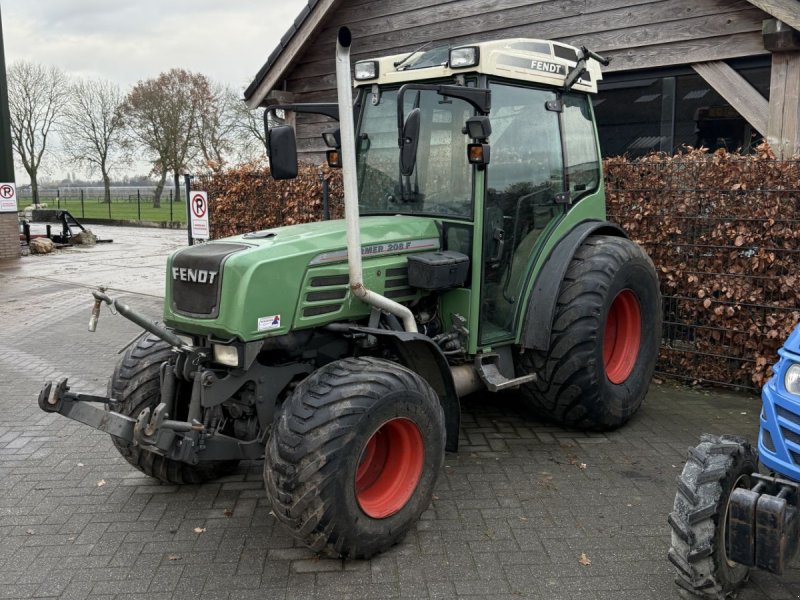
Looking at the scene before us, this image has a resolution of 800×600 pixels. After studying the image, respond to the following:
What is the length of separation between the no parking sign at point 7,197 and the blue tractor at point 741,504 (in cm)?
1732

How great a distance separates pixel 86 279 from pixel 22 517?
34.8ft

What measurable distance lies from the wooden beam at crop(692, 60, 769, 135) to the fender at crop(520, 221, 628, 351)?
3.34 metres

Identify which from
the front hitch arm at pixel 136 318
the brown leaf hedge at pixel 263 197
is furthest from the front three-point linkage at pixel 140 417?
the brown leaf hedge at pixel 263 197

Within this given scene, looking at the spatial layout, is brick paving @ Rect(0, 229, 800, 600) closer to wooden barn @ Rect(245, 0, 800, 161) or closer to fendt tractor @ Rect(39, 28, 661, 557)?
fendt tractor @ Rect(39, 28, 661, 557)

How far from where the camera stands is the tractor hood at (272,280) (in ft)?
11.7

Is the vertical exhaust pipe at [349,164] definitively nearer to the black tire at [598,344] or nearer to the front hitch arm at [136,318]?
the front hitch arm at [136,318]

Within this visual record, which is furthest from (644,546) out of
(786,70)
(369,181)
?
(786,70)

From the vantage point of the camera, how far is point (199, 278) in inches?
146

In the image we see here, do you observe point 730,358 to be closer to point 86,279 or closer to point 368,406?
point 368,406

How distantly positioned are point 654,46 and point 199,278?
20.2ft

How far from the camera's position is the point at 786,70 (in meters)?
6.88

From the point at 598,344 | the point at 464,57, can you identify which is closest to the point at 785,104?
the point at 598,344

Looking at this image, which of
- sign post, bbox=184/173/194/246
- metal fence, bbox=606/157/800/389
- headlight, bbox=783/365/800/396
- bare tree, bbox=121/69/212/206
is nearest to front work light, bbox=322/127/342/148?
metal fence, bbox=606/157/800/389

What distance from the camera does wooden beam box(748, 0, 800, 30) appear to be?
6461 millimetres
